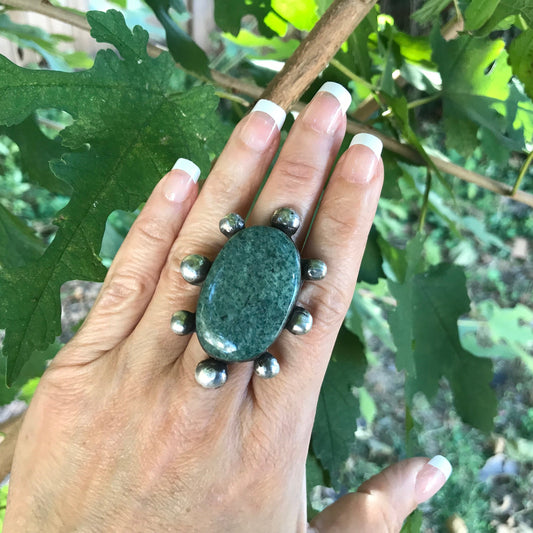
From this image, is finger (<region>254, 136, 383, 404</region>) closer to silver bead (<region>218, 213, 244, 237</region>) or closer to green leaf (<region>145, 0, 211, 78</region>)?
silver bead (<region>218, 213, 244, 237</region>)

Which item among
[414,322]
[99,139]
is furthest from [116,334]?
[414,322]

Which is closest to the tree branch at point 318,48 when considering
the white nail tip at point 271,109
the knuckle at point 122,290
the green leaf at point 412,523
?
the white nail tip at point 271,109

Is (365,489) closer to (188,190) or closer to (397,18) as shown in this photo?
(188,190)

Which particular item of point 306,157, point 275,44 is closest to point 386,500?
point 306,157

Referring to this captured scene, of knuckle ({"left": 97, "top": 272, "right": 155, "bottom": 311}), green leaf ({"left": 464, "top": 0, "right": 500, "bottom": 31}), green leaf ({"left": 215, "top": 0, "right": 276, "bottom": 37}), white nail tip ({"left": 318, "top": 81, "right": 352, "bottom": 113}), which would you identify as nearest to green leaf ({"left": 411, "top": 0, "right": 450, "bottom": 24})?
green leaf ({"left": 464, "top": 0, "right": 500, "bottom": 31})

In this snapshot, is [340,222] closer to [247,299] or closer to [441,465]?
[247,299]

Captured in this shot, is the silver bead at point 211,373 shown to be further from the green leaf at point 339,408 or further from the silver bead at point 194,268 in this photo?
the green leaf at point 339,408
